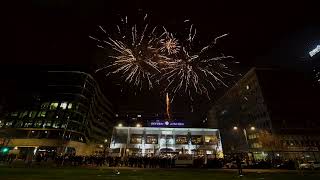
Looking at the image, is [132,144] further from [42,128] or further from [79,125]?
[42,128]

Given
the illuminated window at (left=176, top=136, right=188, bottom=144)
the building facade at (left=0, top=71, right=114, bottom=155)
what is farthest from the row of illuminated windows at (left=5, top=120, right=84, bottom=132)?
the illuminated window at (left=176, top=136, right=188, bottom=144)

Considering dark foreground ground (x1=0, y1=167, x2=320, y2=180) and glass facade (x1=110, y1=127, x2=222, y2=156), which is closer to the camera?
dark foreground ground (x1=0, y1=167, x2=320, y2=180)

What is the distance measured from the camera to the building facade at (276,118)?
68.0 meters

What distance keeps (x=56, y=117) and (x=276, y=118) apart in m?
64.6

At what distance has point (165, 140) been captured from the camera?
3100 inches

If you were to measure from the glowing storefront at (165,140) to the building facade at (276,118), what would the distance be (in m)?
7.54

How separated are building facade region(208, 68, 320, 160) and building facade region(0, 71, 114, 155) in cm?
4596

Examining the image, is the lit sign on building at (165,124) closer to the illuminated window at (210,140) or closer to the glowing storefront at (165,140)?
the glowing storefront at (165,140)

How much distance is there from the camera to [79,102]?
7419cm

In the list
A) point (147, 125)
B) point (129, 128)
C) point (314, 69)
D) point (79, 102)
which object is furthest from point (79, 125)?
point (314, 69)

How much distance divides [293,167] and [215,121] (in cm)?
8830

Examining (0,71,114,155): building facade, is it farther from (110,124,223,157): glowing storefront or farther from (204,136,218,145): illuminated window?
(204,136,218,145): illuminated window

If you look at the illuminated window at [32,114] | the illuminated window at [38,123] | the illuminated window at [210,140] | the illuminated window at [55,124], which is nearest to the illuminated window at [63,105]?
the illuminated window at [55,124]

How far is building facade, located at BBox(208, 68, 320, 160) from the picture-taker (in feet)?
223
